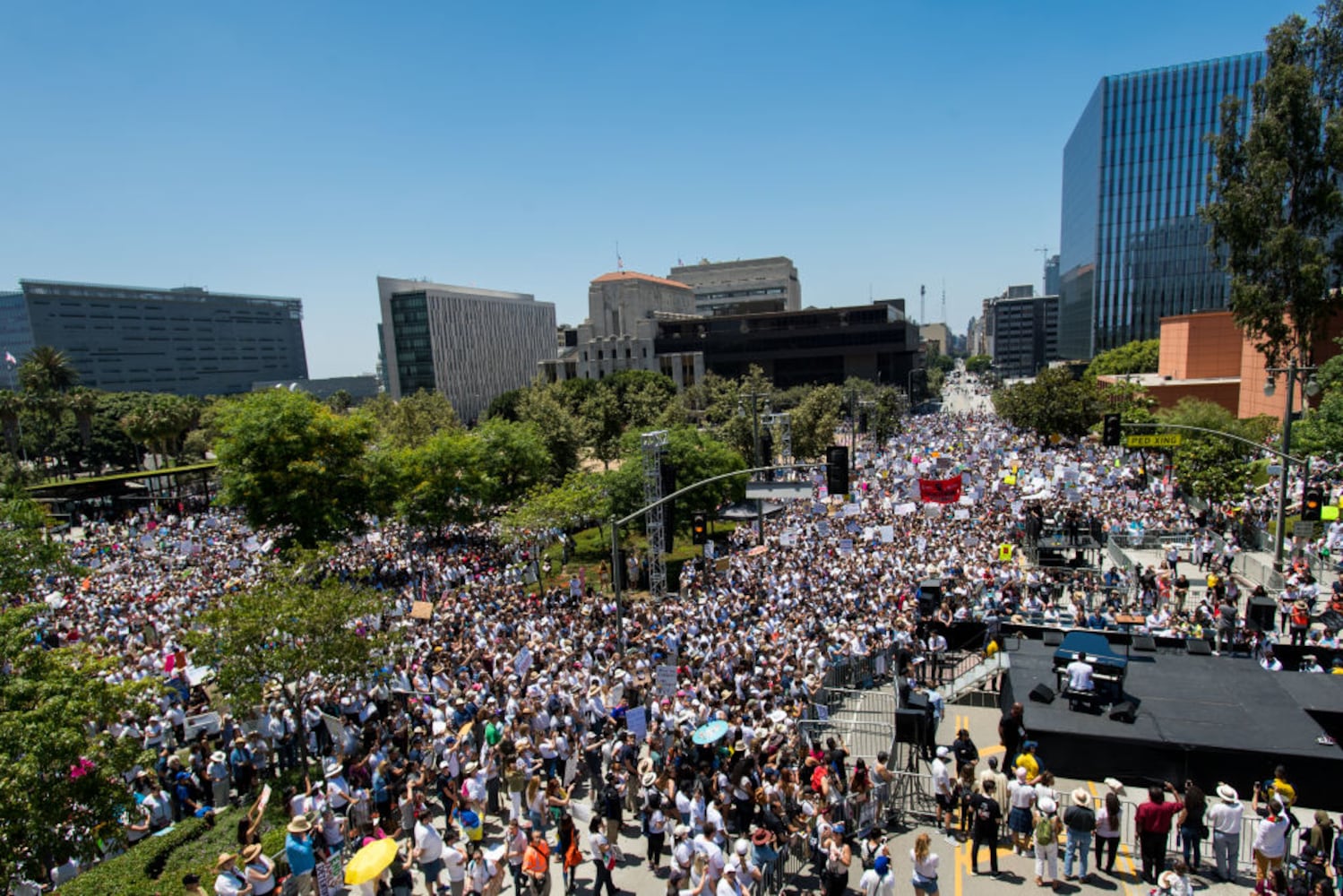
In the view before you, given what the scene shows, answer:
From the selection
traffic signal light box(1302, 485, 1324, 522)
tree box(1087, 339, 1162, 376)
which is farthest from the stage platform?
tree box(1087, 339, 1162, 376)

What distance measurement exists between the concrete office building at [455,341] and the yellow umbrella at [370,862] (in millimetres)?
119705

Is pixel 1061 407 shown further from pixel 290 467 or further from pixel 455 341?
pixel 455 341

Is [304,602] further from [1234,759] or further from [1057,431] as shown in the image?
[1057,431]

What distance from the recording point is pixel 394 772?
12953mm

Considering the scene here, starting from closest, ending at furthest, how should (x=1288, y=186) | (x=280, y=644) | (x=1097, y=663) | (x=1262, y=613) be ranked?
(x=280, y=644) → (x=1097, y=663) → (x=1262, y=613) → (x=1288, y=186)

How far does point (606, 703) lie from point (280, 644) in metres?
6.84

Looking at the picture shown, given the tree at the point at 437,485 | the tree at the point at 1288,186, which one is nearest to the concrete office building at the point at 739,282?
the tree at the point at 437,485

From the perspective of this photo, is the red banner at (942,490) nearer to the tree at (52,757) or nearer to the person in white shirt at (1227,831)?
the person in white shirt at (1227,831)

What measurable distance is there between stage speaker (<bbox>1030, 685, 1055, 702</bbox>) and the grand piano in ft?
0.85

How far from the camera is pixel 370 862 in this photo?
888cm

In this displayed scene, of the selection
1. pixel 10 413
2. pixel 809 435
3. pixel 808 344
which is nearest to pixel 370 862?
pixel 809 435

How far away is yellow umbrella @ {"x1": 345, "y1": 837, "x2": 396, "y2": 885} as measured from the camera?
28.1 feet

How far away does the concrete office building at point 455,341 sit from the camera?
12950cm

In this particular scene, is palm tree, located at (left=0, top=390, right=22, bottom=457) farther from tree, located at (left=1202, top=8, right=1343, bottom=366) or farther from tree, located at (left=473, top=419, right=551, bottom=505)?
tree, located at (left=1202, top=8, right=1343, bottom=366)
